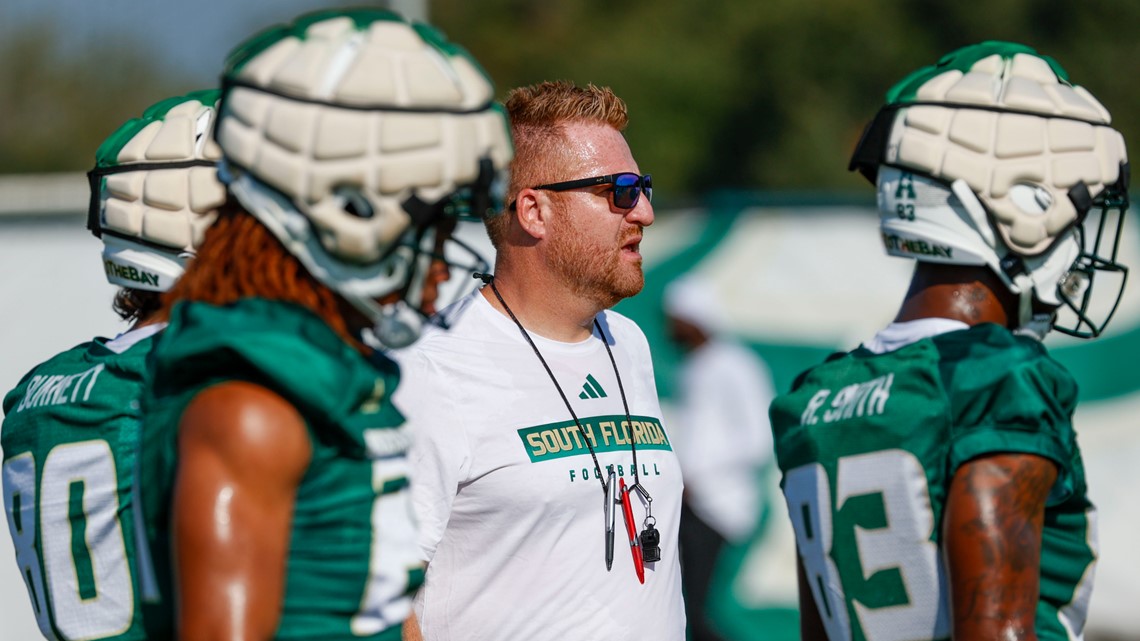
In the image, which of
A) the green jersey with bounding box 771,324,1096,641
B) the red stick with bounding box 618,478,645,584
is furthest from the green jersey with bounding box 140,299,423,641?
the green jersey with bounding box 771,324,1096,641

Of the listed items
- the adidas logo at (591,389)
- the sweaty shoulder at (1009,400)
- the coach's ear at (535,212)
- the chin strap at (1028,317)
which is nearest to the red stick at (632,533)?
the adidas logo at (591,389)

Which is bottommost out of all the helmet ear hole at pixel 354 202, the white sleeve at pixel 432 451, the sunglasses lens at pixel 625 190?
the white sleeve at pixel 432 451

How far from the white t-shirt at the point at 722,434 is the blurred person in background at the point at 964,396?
190 inches

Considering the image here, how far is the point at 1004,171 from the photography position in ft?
10.5

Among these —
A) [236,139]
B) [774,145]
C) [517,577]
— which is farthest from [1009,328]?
[774,145]

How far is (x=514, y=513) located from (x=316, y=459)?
1138mm

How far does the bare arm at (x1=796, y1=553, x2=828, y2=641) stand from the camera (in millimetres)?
3502

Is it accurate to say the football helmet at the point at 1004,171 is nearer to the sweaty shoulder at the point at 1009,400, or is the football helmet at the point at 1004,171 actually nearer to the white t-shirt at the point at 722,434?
the sweaty shoulder at the point at 1009,400

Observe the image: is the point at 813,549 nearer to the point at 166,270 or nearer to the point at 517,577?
the point at 517,577

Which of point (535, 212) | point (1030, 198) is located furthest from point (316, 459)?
point (1030, 198)

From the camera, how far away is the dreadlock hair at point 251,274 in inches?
93.4

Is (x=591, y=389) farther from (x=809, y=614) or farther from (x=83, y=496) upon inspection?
(x=83, y=496)

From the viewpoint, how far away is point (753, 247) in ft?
31.4

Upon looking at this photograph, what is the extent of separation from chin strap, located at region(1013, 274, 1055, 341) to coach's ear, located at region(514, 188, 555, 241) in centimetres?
122
